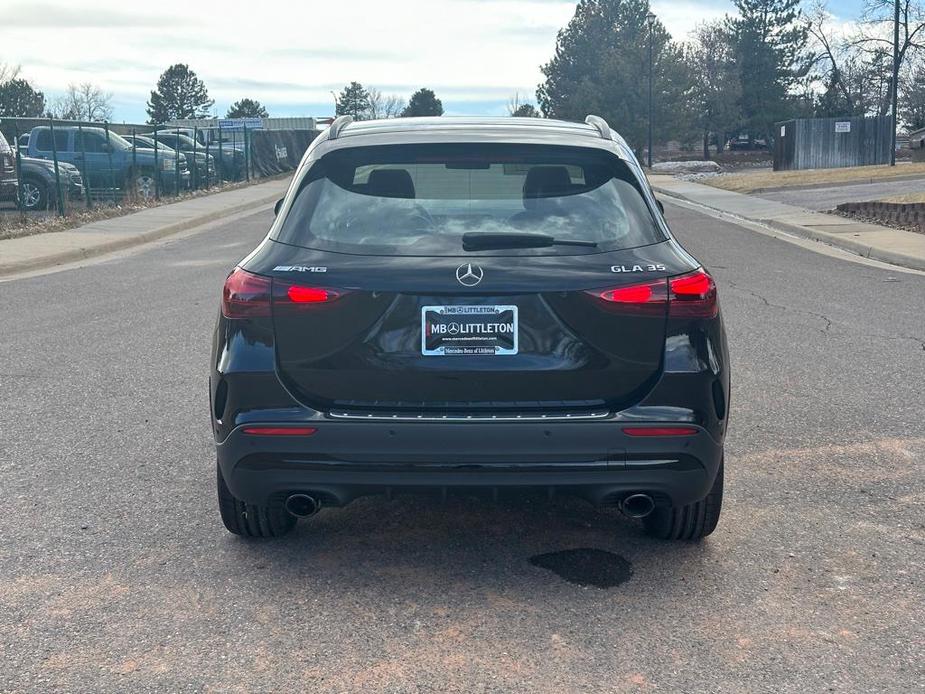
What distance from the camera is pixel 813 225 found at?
20.2 m

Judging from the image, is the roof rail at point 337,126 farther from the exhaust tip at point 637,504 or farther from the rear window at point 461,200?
the exhaust tip at point 637,504

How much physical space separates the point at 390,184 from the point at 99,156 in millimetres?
24372

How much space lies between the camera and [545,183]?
427cm

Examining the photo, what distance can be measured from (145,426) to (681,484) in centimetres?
366

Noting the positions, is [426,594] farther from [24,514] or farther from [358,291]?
[24,514]

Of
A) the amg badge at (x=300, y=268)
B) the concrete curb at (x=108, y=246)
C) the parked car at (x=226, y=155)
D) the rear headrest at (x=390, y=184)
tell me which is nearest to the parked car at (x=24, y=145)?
the concrete curb at (x=108, y=246)

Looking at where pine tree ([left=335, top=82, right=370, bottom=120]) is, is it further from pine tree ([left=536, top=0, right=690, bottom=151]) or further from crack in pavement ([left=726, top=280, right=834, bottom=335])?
crack in pavement ([left=726, top=280, right=834, bottom=335])

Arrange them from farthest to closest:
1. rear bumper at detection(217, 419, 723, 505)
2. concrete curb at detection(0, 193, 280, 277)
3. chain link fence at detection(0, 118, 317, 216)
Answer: chain link fence at detection(0, 118, 317, 216) < concrete curb at detection(0, 193, 280, 277) < rear bumper at detection(217, 419, 723, 505)

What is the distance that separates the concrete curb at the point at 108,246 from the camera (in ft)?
50.4

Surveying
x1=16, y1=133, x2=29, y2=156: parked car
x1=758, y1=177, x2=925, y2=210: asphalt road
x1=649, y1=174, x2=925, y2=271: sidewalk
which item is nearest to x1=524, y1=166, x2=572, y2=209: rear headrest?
x1=649, y1=174, x2=925, y2=271: sidewalk

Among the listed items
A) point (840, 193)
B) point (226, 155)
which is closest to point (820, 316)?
point (840, 193)

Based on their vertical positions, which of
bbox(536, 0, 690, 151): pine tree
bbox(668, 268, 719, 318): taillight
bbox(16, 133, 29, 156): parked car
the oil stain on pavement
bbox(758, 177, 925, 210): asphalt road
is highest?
bbox(536, 0, 690, 151): pine tree

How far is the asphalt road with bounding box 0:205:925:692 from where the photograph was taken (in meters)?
3.46

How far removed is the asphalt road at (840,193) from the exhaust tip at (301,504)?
71.9ft
